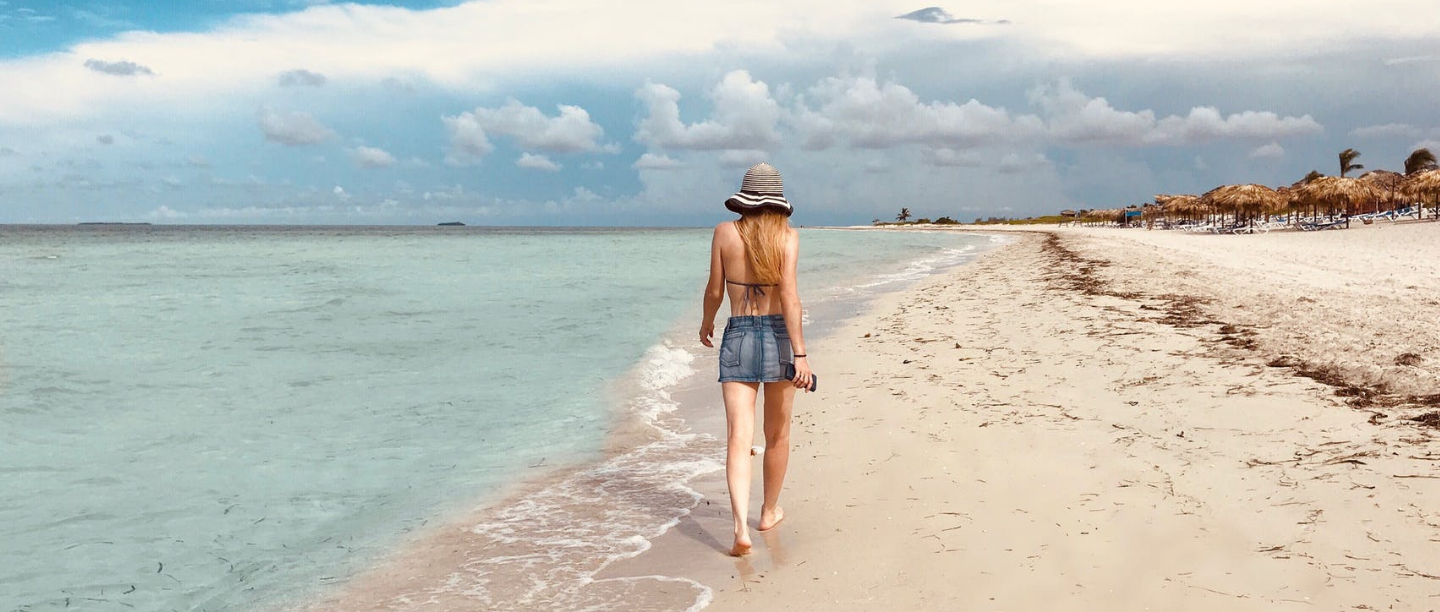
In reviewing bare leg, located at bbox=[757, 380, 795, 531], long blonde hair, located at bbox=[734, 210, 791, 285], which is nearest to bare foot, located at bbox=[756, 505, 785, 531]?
bare leg, located at bbox=[757, 380, 795, 531]

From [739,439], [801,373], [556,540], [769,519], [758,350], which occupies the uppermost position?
[758,350]

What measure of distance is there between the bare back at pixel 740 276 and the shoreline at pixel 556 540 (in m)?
1.42

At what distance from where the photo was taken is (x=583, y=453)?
7039 mm

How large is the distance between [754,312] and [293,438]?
17.5 feet

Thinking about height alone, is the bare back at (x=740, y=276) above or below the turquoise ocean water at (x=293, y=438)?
above

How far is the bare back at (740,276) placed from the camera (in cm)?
448

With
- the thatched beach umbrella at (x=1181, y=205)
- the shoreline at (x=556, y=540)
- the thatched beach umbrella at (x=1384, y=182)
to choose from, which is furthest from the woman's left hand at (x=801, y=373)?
the thatched beach umbrella at (x=1181, y=205)

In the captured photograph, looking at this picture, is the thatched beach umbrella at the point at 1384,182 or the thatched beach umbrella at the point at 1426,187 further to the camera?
the thatched beach umbrella at the point at 1384,182

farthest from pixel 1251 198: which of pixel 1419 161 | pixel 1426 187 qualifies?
pixel 1419 161

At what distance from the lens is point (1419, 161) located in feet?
276

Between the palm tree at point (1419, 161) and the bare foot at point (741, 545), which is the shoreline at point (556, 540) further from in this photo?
the palm tree at point (1419, 161)

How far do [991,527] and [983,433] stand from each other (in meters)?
1.84

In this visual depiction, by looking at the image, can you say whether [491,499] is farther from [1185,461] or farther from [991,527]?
[1185,461]

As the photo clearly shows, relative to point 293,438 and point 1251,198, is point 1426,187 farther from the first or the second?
point 293,438
